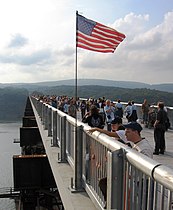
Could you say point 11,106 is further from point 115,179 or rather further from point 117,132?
point 115,179

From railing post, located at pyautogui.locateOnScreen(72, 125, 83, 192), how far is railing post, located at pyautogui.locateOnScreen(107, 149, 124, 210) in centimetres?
211

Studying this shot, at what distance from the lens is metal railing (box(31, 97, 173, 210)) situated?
8.56ft

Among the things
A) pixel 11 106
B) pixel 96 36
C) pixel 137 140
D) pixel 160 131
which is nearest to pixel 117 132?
pixel 137 140

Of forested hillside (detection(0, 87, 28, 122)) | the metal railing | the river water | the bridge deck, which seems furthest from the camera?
forested hillside (detection(0, 87, 28, 122))

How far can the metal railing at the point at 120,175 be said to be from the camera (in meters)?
2.61

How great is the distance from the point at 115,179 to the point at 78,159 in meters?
2.40

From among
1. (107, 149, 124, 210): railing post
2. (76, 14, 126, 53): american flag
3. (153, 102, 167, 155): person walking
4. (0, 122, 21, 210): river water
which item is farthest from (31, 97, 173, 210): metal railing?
(0, 122, 21, 210): river water

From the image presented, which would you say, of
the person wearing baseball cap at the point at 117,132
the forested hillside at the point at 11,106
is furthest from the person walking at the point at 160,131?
the forested hillside at the point at 11,106

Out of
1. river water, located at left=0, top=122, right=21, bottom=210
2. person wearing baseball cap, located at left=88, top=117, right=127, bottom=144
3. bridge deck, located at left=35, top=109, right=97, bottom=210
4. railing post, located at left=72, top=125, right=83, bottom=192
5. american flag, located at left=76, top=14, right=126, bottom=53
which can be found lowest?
river water, located at left=0, top=122, right=21, bottom=210

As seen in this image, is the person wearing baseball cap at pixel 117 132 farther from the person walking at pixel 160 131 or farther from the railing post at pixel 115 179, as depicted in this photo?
the person walking at pixel 160 131

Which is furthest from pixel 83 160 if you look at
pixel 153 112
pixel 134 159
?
pixel 153 112

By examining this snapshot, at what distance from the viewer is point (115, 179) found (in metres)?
3.62

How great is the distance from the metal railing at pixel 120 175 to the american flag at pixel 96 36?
5.61 feet

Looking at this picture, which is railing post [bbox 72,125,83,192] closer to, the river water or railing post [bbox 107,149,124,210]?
railing post [bbox 107,149,124,210]
